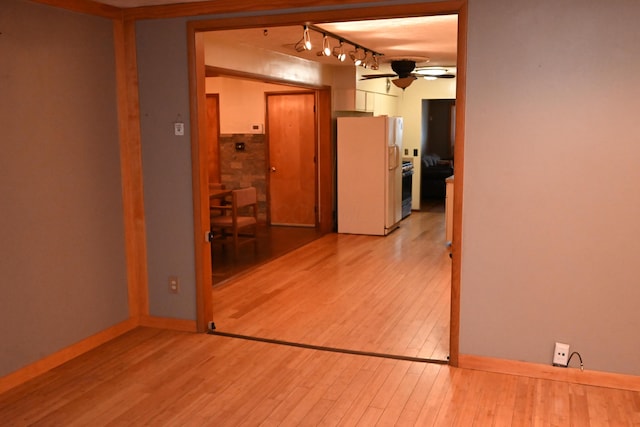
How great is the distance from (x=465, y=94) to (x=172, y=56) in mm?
2130

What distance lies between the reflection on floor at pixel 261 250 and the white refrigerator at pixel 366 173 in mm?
672

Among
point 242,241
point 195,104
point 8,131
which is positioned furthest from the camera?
point 242,241

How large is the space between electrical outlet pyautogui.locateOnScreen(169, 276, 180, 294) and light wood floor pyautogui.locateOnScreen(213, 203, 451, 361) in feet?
1.50

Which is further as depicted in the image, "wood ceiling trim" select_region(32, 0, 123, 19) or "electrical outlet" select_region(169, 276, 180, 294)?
"electrical outlet" select_region(169, 276, 180, 294)

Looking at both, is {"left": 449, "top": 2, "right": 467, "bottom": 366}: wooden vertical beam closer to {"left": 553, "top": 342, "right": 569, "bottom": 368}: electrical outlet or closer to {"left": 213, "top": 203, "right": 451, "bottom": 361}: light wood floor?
{"left": 213, "top": 203, "right": 451, "bottom": 361}: light wood floor

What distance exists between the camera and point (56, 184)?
3830 millimetres

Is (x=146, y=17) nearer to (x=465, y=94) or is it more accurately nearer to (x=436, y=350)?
(x=465, y=94)

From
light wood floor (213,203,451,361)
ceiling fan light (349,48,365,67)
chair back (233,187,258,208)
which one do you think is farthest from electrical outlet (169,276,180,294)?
ceiling fan light (349,48,365,67)

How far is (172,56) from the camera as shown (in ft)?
14.1

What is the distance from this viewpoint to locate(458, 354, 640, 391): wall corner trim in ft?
11.3

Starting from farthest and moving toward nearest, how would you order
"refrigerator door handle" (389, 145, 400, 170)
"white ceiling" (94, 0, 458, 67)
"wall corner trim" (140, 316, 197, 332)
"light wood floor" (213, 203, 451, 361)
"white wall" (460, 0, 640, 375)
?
1. "refrigerator door handle" (389, 145, 400, 170)
2. "white ceiling" (94, 0, 458, 67)
3. "wall corner trim" (140, 316, 197, 332)
4. "light wood floor" (213, 203, 451, 361)
5. "white wall" (460, 0, 640, 375)

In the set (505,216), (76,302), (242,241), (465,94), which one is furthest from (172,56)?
(242,241)

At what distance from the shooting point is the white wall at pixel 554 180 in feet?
10.9

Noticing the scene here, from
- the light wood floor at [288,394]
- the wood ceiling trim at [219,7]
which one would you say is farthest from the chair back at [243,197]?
the light wood floor at [288,394]
